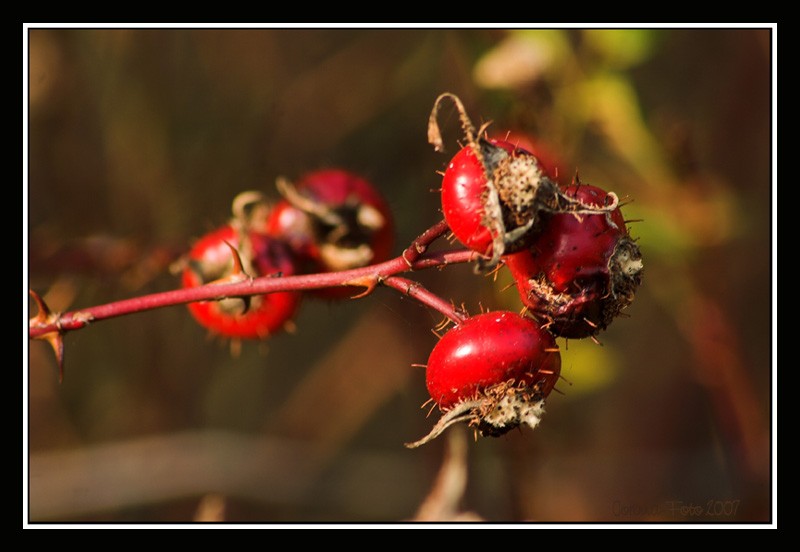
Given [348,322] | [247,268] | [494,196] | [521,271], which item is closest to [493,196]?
[494,196]

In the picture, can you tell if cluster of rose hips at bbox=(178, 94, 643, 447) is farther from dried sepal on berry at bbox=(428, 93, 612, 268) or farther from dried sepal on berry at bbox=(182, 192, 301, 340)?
dried sepal on berry at bbox=(182, 192, 301, 340)

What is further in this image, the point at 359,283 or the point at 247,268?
the point at 247,268

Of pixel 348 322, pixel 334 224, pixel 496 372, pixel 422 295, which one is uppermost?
pixel 348 322

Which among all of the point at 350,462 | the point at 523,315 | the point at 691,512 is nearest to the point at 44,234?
the point at 350,462

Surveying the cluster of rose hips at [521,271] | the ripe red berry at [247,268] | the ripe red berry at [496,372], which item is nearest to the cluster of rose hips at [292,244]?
the ripe red berry at [247,268]

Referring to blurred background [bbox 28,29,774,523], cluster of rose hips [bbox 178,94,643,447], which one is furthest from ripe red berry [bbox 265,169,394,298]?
blurred background [bbox 28,29,774,523]

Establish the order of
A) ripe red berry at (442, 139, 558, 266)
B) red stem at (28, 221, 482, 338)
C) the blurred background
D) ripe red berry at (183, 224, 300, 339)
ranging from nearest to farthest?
1. ripe red berry at (442, 139, 558, 266)
2. red stem at (28, 221, 482, 338)
3. ripe red berry at (183, 224, 300, 339)
4. the blurred background

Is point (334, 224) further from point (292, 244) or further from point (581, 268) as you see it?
point (581, 268)

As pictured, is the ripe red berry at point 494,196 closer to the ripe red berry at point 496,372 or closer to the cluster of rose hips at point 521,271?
the cluster of rose hips at point 521,271
